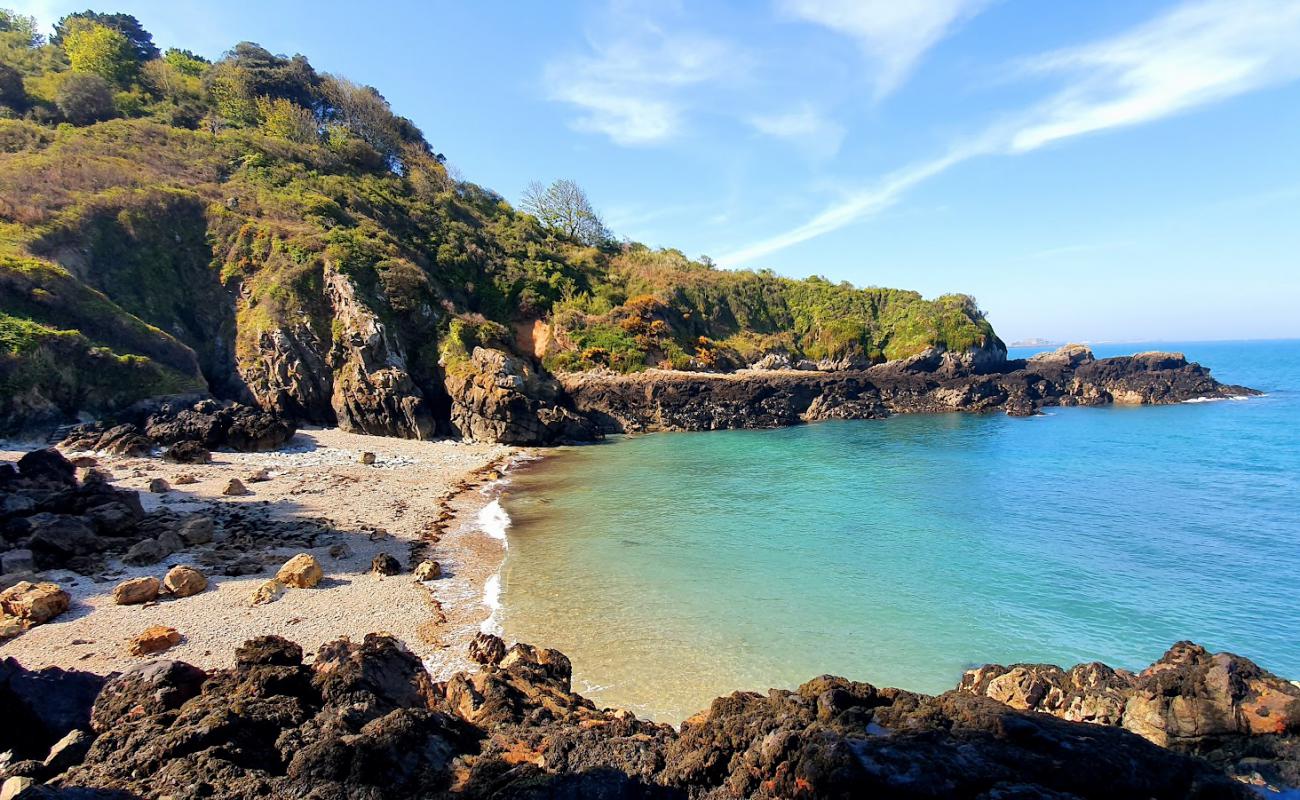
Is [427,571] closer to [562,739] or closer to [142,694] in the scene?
[142,694]

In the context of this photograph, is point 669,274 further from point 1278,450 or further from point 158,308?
point 1278,450

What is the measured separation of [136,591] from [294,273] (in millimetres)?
29470

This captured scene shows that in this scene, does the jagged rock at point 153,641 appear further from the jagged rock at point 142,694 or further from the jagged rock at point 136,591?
the jagged rock at point 142,694

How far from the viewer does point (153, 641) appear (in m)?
9.97

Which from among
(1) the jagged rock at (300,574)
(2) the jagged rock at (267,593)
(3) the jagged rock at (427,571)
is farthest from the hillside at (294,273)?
(3) the jagged rock at (427,571)

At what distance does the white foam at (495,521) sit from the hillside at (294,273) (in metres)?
15.2

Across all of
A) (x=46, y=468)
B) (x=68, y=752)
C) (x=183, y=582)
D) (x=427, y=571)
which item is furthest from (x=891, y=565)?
(x=46, y=468)

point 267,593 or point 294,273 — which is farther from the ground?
point 294,273

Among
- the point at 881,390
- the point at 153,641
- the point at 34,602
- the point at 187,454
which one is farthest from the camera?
the point at 881,390

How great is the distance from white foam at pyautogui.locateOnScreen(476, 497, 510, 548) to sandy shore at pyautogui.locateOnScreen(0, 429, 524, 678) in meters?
0.27

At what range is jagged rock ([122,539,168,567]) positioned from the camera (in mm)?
13328

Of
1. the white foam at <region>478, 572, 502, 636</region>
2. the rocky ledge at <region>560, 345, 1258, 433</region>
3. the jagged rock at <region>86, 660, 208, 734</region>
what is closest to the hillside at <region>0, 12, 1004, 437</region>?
the rocky ledge at <region>560, 345, 1258, 433</region>

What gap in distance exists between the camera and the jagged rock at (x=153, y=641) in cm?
986

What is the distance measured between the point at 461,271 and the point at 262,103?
90.0 feet
